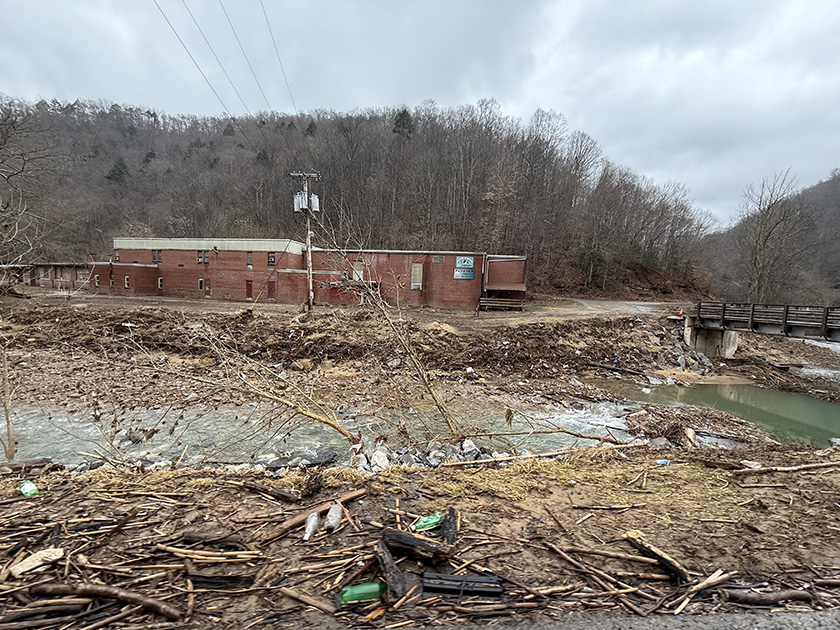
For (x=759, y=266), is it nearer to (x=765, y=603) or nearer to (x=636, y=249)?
(x=636, y=249)

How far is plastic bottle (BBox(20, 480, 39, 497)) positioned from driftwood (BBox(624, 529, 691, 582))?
17.1 feet

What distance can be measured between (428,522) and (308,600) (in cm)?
108

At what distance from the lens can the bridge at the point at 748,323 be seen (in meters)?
16.2

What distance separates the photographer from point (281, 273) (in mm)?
30391

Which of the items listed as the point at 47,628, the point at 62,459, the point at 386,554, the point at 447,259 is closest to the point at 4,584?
the point at 47,628

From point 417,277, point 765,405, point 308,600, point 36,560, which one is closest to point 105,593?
point 36,560

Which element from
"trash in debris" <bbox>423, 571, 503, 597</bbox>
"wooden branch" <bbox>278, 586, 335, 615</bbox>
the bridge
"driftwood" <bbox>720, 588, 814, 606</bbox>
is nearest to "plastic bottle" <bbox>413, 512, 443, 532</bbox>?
"trash in debris" <bbox>423, 571, 503, 597</bbox>

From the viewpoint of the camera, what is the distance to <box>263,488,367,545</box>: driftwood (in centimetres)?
281

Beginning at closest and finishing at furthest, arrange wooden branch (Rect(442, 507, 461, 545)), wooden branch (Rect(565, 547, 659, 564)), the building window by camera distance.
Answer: wooden branch (Rect(565, 547, 659, 564))
wooden branch (Rect(442, 507, 461, 545))
the building window

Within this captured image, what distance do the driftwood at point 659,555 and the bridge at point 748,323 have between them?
2030 centimetres

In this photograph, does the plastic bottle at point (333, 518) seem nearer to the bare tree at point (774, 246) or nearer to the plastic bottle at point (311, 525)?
the plastic bottle at point (311, 525)

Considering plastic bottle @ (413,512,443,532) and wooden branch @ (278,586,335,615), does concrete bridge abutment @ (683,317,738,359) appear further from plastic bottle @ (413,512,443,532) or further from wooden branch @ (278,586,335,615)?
wooden branch @ (278,586,335,615)

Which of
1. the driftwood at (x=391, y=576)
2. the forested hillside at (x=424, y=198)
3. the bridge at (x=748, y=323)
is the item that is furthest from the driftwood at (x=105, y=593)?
the forested hillside at (x=424, y=198)

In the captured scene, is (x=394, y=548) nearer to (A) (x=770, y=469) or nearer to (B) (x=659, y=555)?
(B) (x=659, y=555)
